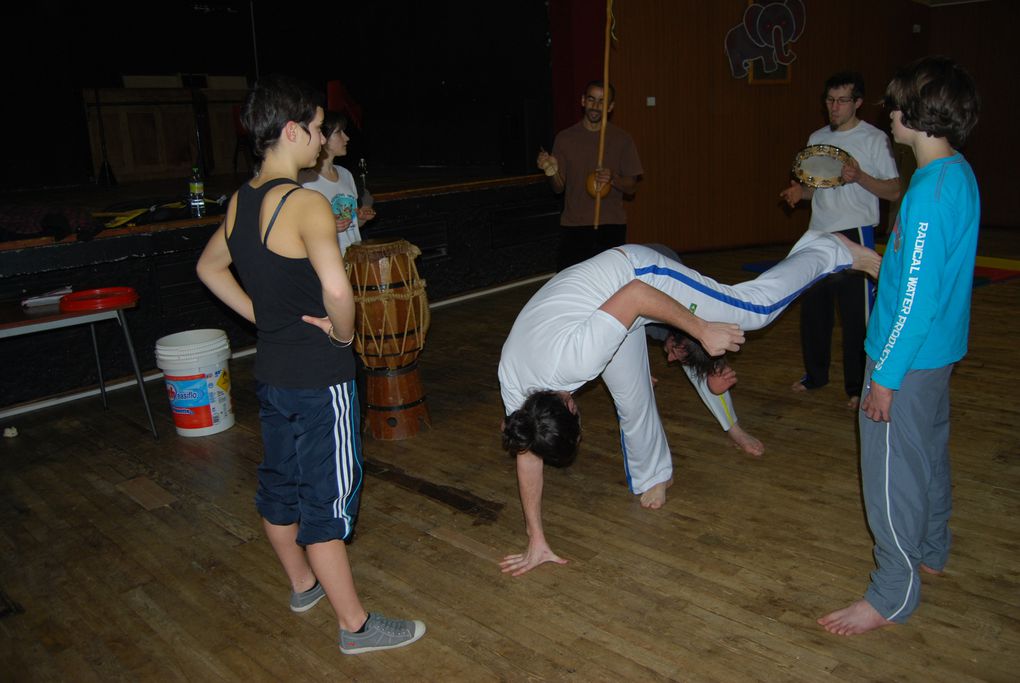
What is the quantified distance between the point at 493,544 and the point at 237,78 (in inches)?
425

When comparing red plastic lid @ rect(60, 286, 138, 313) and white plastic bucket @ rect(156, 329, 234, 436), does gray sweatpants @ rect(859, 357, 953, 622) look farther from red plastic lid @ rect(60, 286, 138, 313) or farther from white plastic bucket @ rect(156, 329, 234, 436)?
red plastic lid @ rect(60, 286, 138, 313)

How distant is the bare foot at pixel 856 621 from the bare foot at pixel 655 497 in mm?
871

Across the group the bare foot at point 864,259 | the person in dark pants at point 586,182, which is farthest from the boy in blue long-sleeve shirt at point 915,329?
the person in dark pants at point 586,182

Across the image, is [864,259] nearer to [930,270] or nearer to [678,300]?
[678,300]

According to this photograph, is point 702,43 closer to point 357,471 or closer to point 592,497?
point 592,497

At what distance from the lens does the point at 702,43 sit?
827 centimetres

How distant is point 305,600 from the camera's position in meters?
2.52

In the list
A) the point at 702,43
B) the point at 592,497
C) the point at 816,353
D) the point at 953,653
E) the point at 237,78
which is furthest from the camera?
the point at 237,78

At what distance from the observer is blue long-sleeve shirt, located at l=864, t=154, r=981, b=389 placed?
6.27 feet

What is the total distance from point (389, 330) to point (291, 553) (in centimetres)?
153

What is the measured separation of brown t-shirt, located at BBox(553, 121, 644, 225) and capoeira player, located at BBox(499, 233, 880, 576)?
1.85m

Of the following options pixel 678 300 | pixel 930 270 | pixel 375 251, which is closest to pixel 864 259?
pixel 678 300

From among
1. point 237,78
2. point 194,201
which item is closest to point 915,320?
point 194,201

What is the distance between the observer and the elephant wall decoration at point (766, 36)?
845cm
